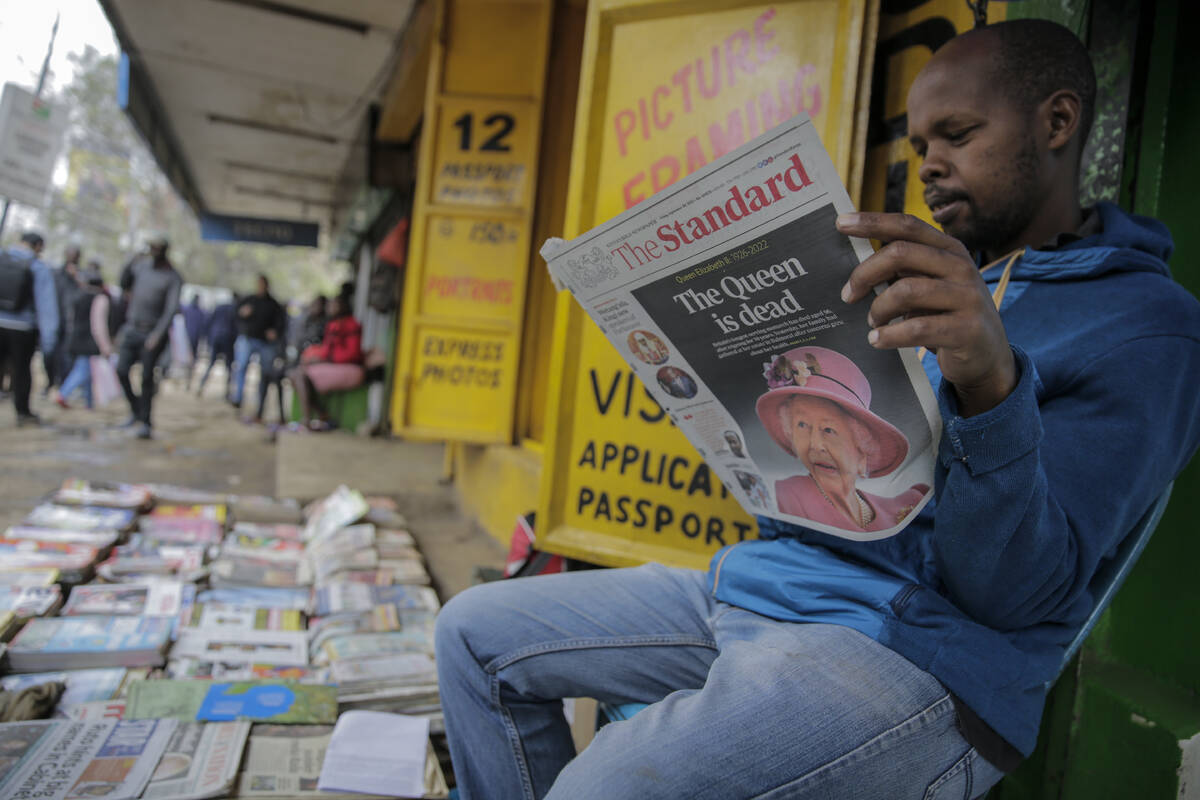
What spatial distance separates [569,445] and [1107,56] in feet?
4.76

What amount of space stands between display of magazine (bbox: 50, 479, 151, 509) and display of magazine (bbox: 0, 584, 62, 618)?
3.39 ft

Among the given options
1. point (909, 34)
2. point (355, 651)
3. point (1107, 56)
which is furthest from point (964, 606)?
point (355, 651)

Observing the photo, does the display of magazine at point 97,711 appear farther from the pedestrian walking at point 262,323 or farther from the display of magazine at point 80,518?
the pedestrian walking at point 262,323

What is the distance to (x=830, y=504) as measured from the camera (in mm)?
915

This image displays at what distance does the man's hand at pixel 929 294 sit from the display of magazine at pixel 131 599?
92.1 inches

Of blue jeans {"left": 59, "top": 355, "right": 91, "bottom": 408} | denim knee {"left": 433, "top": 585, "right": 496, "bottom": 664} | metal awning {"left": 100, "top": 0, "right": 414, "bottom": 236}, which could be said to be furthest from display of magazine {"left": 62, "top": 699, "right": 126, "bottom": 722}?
blue jeans {"left": 59, "top": 355, "right": 91, "bottom": 408}

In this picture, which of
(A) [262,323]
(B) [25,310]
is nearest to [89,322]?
(B) [25,310]

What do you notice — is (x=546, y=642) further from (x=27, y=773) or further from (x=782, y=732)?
(x=27, y=773)

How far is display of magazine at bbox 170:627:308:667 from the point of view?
79.7 inches

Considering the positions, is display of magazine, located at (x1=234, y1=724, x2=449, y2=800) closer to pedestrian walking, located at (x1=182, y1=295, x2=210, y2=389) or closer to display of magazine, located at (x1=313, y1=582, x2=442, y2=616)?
display of magazine, located at (x1=313, y1=582, x2=442, y2=616)

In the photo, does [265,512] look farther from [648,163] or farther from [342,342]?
[342,342]

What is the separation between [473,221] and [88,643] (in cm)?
250

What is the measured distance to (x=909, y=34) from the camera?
1.68m

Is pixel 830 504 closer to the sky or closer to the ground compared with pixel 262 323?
closer to the ground
